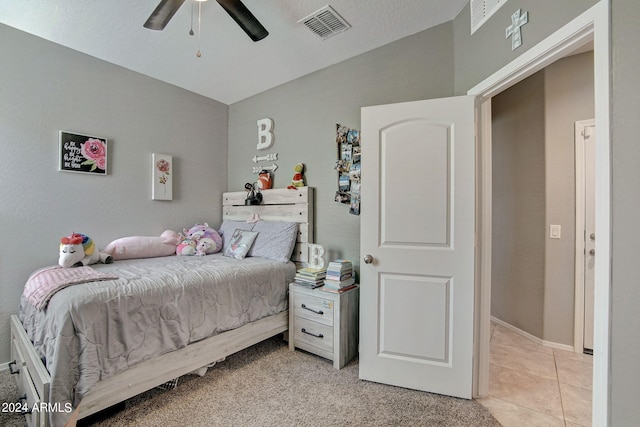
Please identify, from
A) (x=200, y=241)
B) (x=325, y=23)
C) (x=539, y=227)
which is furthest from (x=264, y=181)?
(x=539, y=227)

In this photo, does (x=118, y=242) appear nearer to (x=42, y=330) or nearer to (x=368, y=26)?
(x=42, y=330)

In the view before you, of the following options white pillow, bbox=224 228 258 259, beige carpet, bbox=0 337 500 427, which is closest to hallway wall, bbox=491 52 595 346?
beige carpet, bbox=0 337 500 427

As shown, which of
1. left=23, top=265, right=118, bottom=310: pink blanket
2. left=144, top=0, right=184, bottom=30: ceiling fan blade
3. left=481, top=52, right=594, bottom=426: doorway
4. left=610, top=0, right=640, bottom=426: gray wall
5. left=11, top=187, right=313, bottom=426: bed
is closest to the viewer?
left=610, top=0, right=640, bottom=426: gray wall

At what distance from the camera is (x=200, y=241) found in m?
2.96

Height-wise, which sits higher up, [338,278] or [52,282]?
[52,282]

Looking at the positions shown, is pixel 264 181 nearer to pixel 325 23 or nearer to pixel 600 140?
pixel 325 23

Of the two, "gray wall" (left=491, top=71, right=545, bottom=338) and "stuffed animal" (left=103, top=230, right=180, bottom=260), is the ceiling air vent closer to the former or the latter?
"gray wall" (left=491, top=71, right=545, bottom=338)

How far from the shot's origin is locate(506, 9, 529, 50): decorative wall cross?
1.40 meters

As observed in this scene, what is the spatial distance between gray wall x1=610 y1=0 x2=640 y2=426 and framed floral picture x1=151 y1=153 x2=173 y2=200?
344 centimetres

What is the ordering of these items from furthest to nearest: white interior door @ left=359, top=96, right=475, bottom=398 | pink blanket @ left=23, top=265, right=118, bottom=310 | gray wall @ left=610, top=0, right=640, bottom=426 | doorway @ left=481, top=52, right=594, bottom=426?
doorway @ left=481, top=52, right=594, bottom=426, white interior door @ left=359, top=96, right=475, bottom=398, pink blanket @ left=23, top=265, right=118, bottom=310, gray wall @ left=610, top=0, right=640, bottom=426

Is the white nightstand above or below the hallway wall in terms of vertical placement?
below

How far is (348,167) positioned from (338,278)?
1026 millimetres

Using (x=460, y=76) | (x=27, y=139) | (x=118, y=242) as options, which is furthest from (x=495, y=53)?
(x=27, y=139)

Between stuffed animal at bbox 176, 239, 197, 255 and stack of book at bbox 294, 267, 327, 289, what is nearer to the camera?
stack of book at bbox 294, 267, 327, 289
